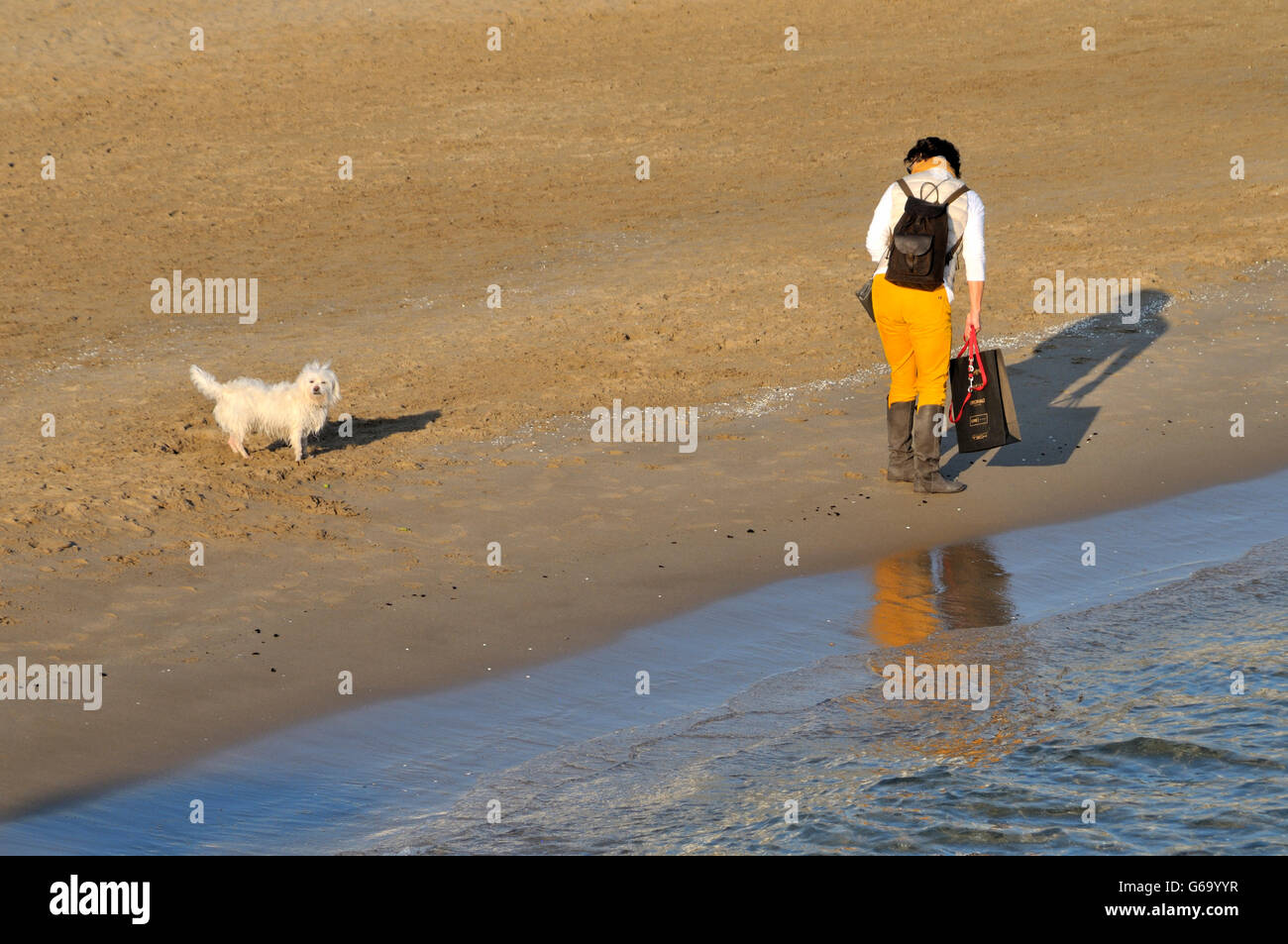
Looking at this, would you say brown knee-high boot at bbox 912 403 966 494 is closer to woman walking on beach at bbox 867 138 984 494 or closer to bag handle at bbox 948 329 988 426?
woman walking on beach at bbox 867 138 984 494

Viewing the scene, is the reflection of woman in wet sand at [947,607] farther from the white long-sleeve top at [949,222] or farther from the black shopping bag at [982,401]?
the white long-sleeve top at [949,222]

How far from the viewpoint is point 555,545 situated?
9.14 metres

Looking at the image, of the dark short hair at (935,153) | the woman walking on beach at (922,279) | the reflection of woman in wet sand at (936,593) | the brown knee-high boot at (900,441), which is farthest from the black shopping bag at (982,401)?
the dark short hair at (935,153)

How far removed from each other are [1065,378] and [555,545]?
551cm

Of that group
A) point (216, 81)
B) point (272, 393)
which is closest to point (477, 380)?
point (272, 393)

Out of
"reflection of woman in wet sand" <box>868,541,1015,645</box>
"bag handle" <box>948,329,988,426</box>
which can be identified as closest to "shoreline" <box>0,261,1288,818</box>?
"reflection of woman in wet sand" <box>868,541,1015,645</box>

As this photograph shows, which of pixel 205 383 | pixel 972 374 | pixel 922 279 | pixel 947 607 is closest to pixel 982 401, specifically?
pixel 972 374

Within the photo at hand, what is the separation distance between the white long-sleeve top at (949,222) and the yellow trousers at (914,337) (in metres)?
0.17

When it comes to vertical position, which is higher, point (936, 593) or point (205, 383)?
point (205, 383)

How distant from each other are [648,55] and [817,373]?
1232 cm

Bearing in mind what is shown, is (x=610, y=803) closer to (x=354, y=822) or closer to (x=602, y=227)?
(x=354, y=822)

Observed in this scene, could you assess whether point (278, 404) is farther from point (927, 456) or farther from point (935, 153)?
point (935, 153)

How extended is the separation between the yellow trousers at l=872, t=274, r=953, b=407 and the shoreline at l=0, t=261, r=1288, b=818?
29.4 inches

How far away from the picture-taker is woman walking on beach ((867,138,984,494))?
30.5ft
